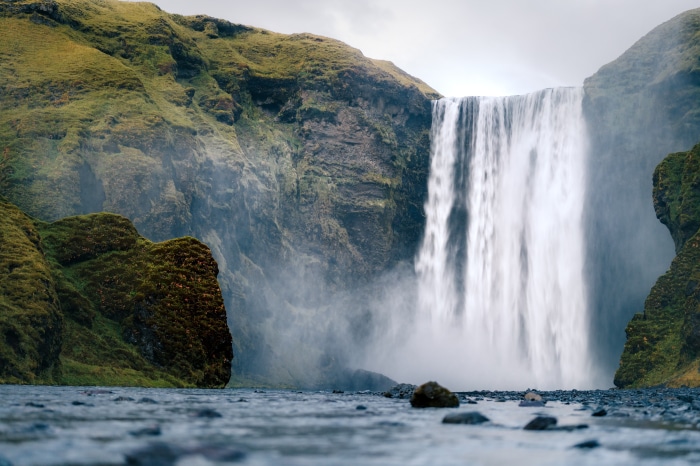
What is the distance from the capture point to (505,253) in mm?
89875

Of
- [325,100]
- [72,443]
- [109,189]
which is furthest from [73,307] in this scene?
[325,100]

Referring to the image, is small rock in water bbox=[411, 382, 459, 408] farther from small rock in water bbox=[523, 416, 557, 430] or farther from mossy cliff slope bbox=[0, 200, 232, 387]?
mossy cliff slope bbox=[0, 200, 232, 387]

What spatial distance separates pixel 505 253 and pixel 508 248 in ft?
2.58

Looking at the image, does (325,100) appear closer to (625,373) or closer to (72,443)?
(625,373)

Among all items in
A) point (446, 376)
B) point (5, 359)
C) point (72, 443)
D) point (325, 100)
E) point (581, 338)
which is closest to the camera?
point (72, 443)

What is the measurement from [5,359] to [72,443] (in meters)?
32.7

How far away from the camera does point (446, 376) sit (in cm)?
9019

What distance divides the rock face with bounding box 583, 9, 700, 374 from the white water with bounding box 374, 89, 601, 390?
7.60 feet

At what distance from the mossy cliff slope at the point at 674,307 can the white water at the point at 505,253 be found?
14182mm

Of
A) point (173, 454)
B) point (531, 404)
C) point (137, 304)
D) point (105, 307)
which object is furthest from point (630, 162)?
point (173, 454)

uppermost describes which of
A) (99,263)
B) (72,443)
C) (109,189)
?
(109,189)

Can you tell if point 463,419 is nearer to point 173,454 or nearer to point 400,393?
point 173,454

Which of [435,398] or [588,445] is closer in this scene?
[588,445]

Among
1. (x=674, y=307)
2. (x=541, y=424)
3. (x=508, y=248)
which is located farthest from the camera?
(x=508, y=248)
